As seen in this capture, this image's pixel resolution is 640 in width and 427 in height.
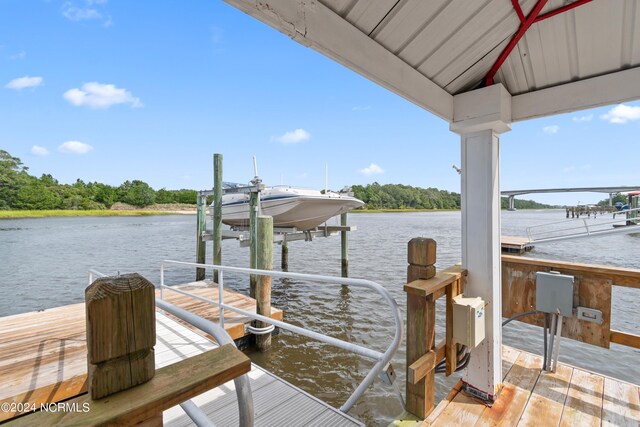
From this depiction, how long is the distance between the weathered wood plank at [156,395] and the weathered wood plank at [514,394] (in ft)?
6.48

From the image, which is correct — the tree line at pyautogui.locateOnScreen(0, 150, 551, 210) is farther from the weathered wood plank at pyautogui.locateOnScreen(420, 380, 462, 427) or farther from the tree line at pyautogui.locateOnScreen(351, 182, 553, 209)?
the weathered wood plank at pyautogui.locateOnScreen(420, 380, 462, 427)

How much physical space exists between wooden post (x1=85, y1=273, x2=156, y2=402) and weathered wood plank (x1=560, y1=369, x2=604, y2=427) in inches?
98.3

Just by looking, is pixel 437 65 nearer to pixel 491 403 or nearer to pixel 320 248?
pixel 491 403

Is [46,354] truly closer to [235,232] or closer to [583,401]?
[583,401]

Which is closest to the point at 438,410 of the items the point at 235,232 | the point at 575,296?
the point at 575,296

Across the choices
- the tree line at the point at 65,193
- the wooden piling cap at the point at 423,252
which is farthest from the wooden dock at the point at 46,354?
the tree line at the point at 65,193

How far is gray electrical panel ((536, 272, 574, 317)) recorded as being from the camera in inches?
92.8

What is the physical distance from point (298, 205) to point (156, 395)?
24.0 ft

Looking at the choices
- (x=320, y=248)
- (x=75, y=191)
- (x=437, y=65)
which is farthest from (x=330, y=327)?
(x=75, y=191)

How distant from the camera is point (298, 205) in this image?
7.85 m

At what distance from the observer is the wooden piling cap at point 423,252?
1.89 m

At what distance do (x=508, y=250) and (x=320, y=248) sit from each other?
8665 mm

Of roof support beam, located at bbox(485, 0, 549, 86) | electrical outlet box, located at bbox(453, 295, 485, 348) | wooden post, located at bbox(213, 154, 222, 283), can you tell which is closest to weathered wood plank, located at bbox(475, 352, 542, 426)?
electrical outlet box, located at bbox(453, 295, 485, 348)

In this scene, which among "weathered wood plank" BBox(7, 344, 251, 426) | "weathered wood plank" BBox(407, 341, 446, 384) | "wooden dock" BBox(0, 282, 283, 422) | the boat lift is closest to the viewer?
"weathered wood plank" BBox(7, 344, 251, 426)
